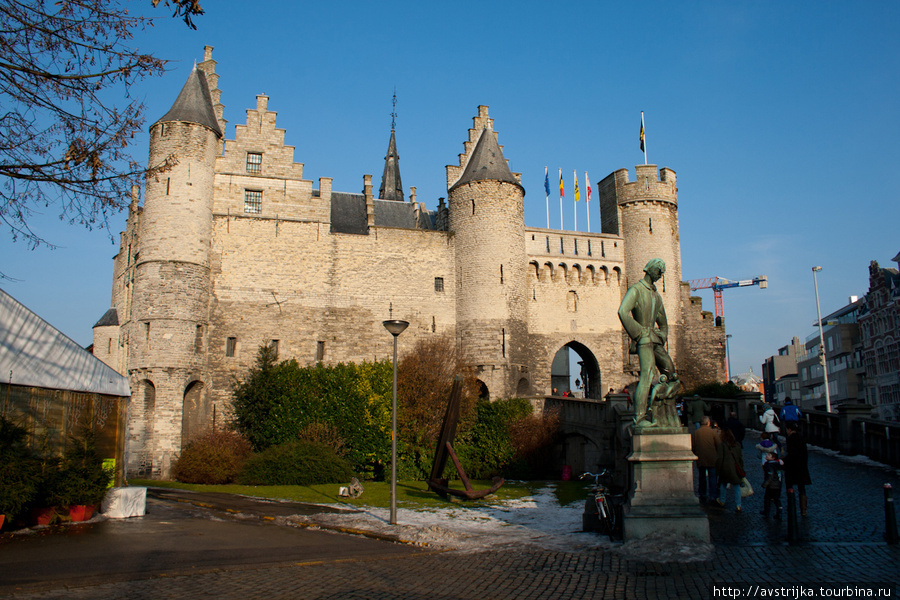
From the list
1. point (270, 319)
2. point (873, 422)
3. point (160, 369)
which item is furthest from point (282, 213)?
point (873, 422)

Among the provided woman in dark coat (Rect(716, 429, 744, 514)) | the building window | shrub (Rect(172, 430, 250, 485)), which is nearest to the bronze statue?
woman in dark coat (Rect(716, 429, 744, 514))

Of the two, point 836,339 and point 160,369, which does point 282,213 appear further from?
point 836,339

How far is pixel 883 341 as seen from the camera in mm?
49781

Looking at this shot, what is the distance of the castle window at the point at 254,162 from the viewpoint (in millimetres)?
31445

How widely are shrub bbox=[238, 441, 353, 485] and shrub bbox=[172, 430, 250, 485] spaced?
100 cm

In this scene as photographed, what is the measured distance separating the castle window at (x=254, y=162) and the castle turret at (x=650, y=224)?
61.2 feet

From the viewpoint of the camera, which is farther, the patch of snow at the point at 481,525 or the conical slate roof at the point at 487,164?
the conical slate roof at the point at 487,164

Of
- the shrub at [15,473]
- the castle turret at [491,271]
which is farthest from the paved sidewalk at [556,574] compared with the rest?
the castle turret at [491,271]

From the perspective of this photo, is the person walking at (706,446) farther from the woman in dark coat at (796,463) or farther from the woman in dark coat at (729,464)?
the woman in dark coat at (796,463)

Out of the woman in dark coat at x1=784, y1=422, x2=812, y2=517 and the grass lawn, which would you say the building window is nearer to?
the grass lawn

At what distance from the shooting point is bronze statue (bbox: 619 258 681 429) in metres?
9.72

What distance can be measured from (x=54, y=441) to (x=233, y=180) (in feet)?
68.1

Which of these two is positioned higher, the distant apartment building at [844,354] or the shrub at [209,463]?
the distant apartment building at [844,354]

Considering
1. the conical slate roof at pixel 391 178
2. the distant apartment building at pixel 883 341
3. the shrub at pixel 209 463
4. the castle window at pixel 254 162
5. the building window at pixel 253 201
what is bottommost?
the shrub at pixel 209 463
